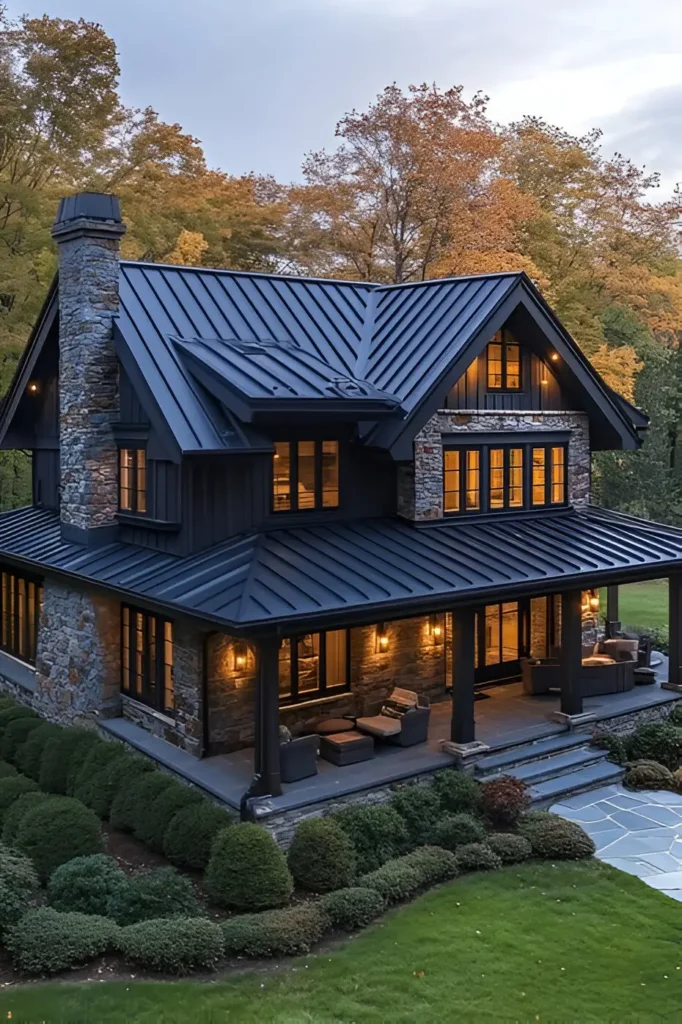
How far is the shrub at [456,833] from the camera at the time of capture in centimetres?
1296

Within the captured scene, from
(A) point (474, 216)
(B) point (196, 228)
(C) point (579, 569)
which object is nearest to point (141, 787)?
(C) point (579, 569)

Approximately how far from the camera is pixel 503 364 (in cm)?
1822

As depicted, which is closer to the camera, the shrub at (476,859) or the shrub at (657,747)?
the shrub at (476,859)

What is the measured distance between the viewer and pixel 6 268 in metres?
24.7

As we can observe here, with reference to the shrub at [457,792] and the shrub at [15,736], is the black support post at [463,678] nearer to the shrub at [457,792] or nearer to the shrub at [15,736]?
the shrub at [457,792]

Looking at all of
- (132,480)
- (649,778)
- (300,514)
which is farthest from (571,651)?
(132,480)

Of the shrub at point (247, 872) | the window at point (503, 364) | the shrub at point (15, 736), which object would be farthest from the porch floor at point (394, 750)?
the window at point (503, 364)

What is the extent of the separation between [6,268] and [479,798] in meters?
18.7

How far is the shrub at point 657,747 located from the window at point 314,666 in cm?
504

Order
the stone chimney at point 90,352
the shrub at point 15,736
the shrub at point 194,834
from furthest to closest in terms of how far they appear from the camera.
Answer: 1. the stone chimney at point 90,352
2. the shrub at point 15,736
3. the shrub at point 194,834

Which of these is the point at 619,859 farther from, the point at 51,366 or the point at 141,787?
the point at 51,366

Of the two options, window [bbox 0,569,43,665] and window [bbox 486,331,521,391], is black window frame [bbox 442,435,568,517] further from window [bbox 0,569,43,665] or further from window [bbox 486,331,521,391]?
window [bbox 0,569,43,665]

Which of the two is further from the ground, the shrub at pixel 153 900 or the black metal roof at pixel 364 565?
the black metal roof at pixel 364 565

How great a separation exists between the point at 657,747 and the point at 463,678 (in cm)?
388
